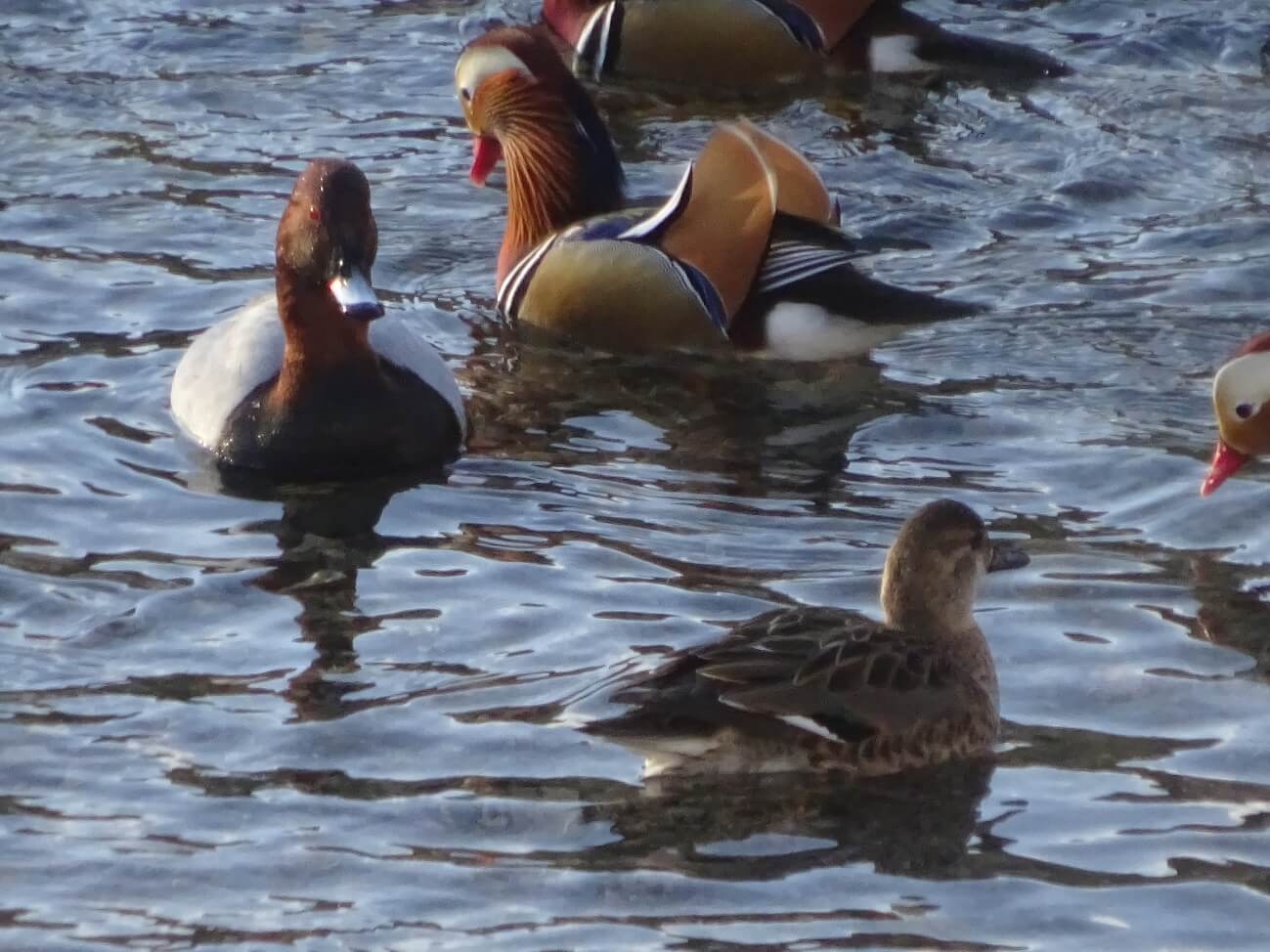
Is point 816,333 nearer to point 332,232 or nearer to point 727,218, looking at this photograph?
point 727,218

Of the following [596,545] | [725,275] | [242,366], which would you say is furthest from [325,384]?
[725,275]

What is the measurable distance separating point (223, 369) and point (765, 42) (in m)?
4.93

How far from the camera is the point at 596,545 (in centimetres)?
744

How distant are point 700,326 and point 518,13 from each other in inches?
195

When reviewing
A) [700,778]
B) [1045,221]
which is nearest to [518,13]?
[1045,221]

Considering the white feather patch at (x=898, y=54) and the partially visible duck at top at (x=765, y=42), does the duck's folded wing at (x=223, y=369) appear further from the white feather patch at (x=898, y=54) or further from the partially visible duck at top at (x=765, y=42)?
the white feather patch at (x=898, y=54)

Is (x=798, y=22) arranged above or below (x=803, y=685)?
above

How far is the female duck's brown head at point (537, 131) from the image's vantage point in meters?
10.3

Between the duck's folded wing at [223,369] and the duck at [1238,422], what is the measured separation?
3.14 metres

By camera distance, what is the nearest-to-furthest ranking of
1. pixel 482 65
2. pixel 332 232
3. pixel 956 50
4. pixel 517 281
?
pixel 332 232
pixel 517 281
pixel 482 65
pixel 956 50

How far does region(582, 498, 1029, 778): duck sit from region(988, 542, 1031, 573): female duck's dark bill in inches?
7.5

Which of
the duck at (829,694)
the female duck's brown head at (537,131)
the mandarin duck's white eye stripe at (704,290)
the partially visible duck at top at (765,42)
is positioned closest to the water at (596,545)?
the duck at (829,694)

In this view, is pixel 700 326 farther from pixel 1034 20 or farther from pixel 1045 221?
pixel 1034 20

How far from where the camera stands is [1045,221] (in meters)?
10.6
